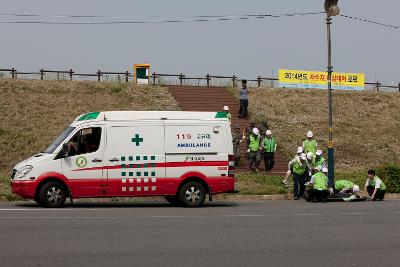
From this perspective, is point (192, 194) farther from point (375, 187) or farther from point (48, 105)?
point (48, 105)

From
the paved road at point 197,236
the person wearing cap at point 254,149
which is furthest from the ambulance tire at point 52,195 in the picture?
the person wearing cap at point 254,149

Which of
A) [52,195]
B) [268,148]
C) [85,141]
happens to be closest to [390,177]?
[268,148]

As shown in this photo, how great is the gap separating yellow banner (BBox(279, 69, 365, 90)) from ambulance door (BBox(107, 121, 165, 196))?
3002 centimetres

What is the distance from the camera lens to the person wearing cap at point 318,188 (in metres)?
23.4

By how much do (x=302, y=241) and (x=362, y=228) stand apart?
8.97 feet

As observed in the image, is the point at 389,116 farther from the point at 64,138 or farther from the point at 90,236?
the point at 90,236

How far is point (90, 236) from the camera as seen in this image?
42.6 feet

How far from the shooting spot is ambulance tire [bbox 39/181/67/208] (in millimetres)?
19469

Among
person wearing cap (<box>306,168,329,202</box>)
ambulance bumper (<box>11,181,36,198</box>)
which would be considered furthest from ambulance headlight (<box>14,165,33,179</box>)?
person wearing cap (<box>306,168,329,202</box>)

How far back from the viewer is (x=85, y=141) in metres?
20.2

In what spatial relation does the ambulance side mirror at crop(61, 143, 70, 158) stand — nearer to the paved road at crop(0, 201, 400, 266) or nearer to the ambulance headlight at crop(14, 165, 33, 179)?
the ambulance headlight at crop(14, 165, 33, 179)

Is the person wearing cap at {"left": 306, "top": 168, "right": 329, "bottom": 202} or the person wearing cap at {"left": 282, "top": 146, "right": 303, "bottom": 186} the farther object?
the person wearing cap at {"left": 282, "top": 146, "right": 303, "bottom": 186}

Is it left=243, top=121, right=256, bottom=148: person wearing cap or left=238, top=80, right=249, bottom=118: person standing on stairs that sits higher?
left=238, top=80, right=249, bottom=118: person standing on stairs

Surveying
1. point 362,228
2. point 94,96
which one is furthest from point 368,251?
point 94,96
